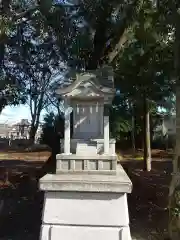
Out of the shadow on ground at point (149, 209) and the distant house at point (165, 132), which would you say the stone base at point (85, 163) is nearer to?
the shadow on ground at point (149, 209)

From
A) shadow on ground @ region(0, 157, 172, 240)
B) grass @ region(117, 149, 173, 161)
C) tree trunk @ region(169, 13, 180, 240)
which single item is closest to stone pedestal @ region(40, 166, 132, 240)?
tree trunk @ region(169, 13, 180, 240)

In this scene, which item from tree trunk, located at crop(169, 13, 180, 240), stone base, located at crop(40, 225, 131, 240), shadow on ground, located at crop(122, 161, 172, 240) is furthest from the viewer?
shadow on ground, located at crop(122, 161, 172, 240)

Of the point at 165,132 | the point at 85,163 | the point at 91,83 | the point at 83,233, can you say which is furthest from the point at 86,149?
the point at 165,132

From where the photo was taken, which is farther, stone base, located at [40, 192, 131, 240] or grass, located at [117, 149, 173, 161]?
grass, located at [117, 149, 173, 161]

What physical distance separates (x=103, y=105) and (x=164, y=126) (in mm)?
24795

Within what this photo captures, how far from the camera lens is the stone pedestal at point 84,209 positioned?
5.20m

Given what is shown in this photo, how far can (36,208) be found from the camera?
949 cm

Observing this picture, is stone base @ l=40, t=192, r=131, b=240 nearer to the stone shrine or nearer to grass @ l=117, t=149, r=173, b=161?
the stone shrine

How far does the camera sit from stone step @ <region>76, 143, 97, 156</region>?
5.96 metres

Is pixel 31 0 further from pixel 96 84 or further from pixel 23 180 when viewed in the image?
pixel 23 180

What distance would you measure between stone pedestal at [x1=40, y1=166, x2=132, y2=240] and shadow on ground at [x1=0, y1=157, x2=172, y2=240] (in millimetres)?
2014

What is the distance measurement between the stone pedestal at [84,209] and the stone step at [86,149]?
73 centimetres

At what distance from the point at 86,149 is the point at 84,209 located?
111 cm

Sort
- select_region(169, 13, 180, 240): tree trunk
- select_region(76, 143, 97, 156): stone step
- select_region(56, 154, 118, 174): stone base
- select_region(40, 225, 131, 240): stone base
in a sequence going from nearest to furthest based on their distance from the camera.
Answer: select_region(40, 225, 131, 240): stone base, select_region(56, 154, 118, 174): stone base, select_region(76, 143, 97, 156): stone step, select_region(169, 13, 180, 240): tree trunk
